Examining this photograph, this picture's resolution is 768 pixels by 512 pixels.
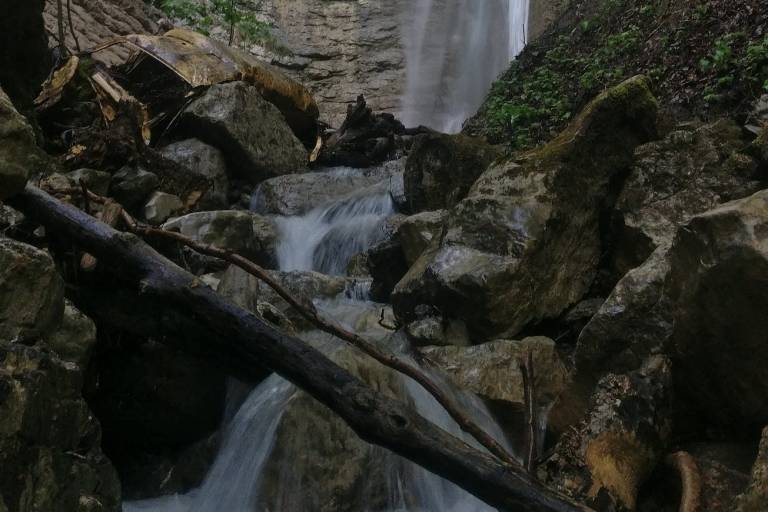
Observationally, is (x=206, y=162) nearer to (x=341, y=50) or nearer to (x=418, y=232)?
(x=418, y=232)

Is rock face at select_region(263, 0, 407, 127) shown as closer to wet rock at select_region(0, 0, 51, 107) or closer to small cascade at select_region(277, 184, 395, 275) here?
small cascade at select_region(277, 184, 395, 275)

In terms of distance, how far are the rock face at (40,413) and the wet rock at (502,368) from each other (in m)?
2.55

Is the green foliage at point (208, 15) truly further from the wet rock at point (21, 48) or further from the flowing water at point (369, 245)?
the wet rock at point (21, 48)

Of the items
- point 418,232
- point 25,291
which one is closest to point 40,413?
point 25,291

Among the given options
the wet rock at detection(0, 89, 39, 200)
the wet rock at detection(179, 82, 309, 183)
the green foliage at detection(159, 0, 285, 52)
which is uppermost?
the green foliage at detection(159, 0, 285, 52)

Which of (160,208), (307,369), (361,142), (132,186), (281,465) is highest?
(361,142)

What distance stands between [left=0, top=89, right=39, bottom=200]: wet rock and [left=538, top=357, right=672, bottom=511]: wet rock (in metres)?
2.60

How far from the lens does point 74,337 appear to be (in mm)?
3150

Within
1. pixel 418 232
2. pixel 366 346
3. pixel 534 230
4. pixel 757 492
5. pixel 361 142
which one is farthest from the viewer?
pixel 361 142

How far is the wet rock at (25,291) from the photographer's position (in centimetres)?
230

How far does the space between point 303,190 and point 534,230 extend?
192 inches

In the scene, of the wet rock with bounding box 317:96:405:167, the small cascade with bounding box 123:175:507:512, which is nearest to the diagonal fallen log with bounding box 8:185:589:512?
the small cascade with bounding box 123:175:507:512

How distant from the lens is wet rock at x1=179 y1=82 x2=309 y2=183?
9148mm

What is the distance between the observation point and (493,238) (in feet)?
17.9
